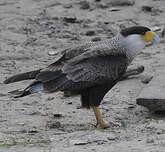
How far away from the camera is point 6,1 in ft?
42.0

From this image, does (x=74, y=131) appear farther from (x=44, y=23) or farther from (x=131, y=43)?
(x=44, y=23)

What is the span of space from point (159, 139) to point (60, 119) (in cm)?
182

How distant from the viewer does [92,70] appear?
Answer: 6.27m

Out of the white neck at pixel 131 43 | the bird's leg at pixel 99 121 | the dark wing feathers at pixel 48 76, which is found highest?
the white neck at pixel 131 43

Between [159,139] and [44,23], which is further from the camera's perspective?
[44,23]

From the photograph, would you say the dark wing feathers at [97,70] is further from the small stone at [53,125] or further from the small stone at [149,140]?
the small stone at [149,140]

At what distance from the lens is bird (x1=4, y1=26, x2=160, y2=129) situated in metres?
6.23

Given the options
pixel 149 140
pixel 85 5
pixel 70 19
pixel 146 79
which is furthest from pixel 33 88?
pixel 85 5

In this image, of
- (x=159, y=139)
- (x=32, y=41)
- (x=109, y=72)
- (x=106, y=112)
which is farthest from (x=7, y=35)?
(x=159, y=139)

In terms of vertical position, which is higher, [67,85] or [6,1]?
[67,85]

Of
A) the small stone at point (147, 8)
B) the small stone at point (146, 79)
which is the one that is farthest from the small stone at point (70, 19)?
the small stone at point (146, 79)

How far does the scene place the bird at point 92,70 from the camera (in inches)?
245

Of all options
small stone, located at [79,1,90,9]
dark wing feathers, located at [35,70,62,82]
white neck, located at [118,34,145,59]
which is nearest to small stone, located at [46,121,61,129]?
dark wing feathers, located at [35,70,62,82]

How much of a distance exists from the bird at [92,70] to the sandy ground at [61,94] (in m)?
0.42
